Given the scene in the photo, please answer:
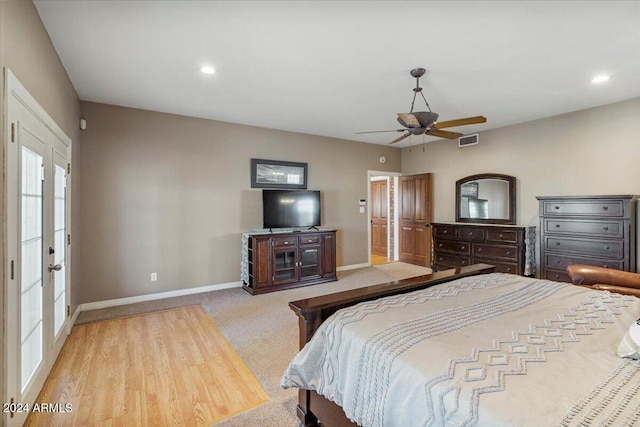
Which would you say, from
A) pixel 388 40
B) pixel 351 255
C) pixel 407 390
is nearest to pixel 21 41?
pixel 388 40

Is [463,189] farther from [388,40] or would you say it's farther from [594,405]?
[594,405]

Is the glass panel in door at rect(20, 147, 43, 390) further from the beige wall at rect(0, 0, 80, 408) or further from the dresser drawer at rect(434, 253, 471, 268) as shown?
the dresser drawer at rect(434, 253, 471, 268)

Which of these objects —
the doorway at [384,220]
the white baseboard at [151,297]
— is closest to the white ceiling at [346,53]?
the white baseboard at [151,297]

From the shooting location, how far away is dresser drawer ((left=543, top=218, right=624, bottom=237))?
12.0 ft

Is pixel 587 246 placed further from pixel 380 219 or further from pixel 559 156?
pixel 380 219

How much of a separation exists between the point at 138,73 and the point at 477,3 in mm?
3177

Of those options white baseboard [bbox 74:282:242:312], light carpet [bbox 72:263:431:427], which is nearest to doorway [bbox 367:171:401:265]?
light carpet [bbox 72:263:431:427]

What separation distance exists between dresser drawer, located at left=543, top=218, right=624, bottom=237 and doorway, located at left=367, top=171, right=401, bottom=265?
3.46 m

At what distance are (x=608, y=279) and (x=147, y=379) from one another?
14.0 ft

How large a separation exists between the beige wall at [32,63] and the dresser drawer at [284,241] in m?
2.80

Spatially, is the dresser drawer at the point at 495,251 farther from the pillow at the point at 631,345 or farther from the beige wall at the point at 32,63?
the beige wall at the point at 32,63

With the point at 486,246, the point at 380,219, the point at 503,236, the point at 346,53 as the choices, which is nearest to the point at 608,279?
the point at 503,236

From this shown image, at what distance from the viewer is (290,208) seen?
5.23 meters

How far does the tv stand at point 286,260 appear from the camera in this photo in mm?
4582
